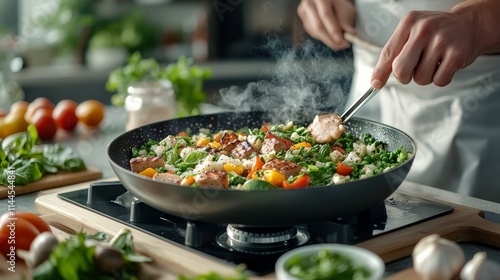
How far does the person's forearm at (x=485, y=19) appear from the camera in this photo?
78.9 inches

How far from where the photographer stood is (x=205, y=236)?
1.56m

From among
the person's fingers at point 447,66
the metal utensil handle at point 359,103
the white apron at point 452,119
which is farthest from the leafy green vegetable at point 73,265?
the white apron at point 452,119

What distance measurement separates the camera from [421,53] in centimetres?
184

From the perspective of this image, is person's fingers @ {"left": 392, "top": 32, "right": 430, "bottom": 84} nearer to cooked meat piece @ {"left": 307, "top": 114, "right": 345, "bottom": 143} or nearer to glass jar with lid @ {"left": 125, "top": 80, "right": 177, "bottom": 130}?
cooked meat piece @ {"left": 307, "top": 114, "right": 345, "bottom": 143}

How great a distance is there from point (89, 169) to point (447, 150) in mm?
1245

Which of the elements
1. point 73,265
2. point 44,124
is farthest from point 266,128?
point 44,124

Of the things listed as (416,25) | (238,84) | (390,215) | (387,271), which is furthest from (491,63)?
(238,84)

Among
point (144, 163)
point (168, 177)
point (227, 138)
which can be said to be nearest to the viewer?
point (168, 177)

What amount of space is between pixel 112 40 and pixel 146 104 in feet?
9.09

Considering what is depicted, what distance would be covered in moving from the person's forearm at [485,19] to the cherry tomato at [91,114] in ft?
5.15

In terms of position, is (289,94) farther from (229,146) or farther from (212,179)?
(212,179)

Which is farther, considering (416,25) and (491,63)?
(491,63)

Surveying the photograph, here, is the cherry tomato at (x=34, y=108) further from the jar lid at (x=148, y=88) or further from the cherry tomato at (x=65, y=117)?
the jar lid at (x=148, y=88)

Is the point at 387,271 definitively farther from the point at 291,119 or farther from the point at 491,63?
the point at 491,63
